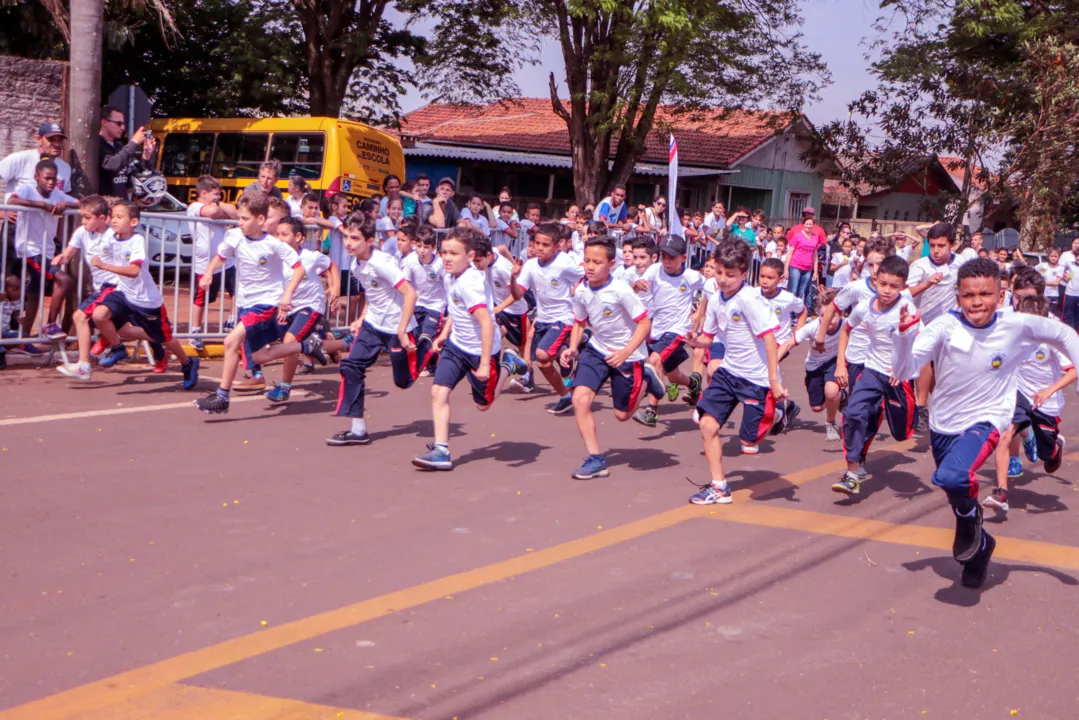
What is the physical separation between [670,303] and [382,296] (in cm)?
276

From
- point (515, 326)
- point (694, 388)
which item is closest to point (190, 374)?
point (515, 326)

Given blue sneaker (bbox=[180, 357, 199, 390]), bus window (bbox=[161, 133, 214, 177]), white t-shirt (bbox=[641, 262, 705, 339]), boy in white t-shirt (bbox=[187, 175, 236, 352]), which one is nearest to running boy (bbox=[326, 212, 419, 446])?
blue sneaker (bbox=[180, 357, 199, 390])

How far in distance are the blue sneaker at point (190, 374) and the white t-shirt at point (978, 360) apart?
6.22 meters

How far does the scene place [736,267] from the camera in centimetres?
738

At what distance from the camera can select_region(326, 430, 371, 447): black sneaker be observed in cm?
812

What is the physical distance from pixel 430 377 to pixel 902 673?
24.6 feet

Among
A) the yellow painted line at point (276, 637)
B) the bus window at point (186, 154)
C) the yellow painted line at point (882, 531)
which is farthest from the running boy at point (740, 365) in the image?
the bus window at point (186, 154)

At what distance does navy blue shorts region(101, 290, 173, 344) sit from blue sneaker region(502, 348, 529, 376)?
2759 millimetres

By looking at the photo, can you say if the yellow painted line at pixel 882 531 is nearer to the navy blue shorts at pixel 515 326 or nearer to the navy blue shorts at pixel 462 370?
the navy blue shorts at pixel 462 370

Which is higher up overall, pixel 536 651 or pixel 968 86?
pixel 968 86

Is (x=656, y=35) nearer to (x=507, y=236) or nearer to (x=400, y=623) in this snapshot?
(x=507, y=236)

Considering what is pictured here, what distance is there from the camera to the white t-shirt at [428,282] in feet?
32.3

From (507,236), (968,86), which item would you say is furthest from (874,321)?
(968,86)

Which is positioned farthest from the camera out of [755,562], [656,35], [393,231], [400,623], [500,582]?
[656,35]
